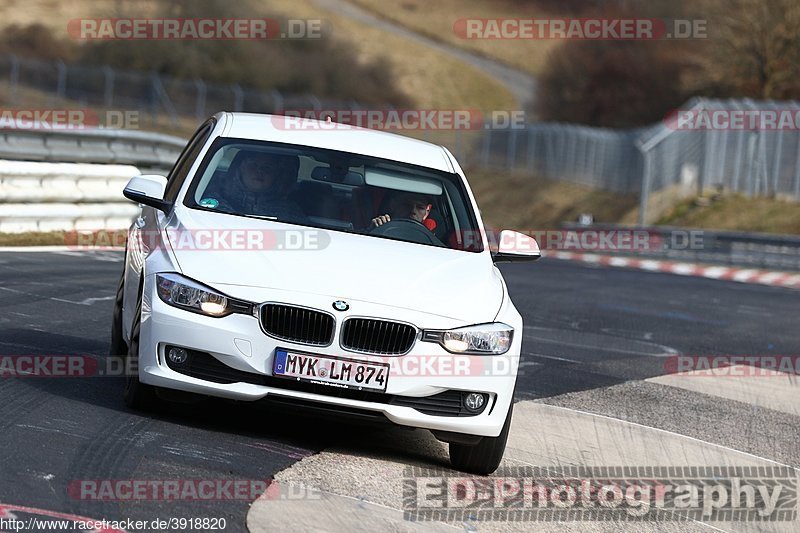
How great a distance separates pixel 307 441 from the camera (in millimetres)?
7496

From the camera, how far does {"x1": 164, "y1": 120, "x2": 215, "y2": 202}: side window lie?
8480mm

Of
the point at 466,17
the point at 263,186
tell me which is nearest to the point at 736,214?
the point at 263,186

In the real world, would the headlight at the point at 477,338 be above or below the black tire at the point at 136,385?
above

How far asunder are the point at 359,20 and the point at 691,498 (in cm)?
8916

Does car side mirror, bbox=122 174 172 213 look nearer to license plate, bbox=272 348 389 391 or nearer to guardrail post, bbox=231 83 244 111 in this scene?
license plate, bbox=272 348 389 391

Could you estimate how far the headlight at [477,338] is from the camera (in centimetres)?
703

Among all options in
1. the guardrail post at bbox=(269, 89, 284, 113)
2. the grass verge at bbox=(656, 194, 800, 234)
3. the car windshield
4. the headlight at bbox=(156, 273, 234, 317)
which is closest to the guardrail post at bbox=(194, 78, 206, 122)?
the guardrail post at bbox=(269, 89, 284, 113)

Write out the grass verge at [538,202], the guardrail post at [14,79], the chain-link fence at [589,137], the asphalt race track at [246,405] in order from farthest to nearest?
the grass verge at [538,202], the guardrail post at [14,79], the chain-link fence at [589,137], the asphalt race track at [246,405]

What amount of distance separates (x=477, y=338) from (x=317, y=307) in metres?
0.83

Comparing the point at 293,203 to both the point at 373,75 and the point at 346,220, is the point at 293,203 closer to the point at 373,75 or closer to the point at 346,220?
the point at 346,220

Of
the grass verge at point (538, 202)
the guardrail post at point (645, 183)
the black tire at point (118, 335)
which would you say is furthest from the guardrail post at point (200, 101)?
the black tire at point (118, 335)

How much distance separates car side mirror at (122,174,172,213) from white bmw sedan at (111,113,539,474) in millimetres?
11

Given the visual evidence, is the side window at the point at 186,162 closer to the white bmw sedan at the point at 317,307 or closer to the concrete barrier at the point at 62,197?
the white bmw sedan at the point at 317,307

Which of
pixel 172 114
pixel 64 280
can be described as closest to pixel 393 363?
pixel 64 280
